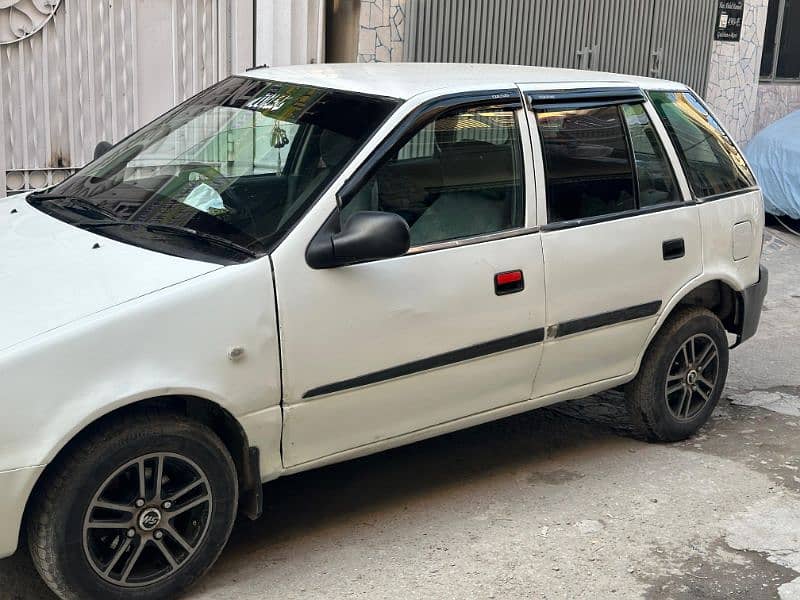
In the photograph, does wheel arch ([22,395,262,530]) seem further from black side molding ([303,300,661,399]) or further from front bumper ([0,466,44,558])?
black side molding ([303,300,661,399])

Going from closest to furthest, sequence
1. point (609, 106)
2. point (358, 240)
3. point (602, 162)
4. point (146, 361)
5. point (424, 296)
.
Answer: point (146, 361)
point (358, 240)
point (424, 296)
point (602, 162)
point (609, 106)

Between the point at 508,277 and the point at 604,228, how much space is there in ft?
2.10

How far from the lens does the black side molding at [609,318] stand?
4.62 metres

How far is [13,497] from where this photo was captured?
10.5 feet

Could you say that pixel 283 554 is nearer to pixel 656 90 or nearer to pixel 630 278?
pixel 630 278

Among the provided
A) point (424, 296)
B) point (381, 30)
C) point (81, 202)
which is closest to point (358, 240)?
point (424, 296)

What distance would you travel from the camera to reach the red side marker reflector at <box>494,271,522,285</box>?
14.1 ft

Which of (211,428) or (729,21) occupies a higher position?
(729,21)

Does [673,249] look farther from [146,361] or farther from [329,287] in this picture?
[146,361]

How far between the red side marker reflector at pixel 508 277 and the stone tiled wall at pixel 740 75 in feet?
30.6

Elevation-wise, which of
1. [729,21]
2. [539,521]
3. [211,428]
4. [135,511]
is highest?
[729,21]

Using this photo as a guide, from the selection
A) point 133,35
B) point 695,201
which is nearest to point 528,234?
point 695,201

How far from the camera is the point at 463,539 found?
4305 millimetres

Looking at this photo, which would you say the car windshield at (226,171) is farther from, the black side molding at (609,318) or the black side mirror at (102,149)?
the black side molding at (609,318)
